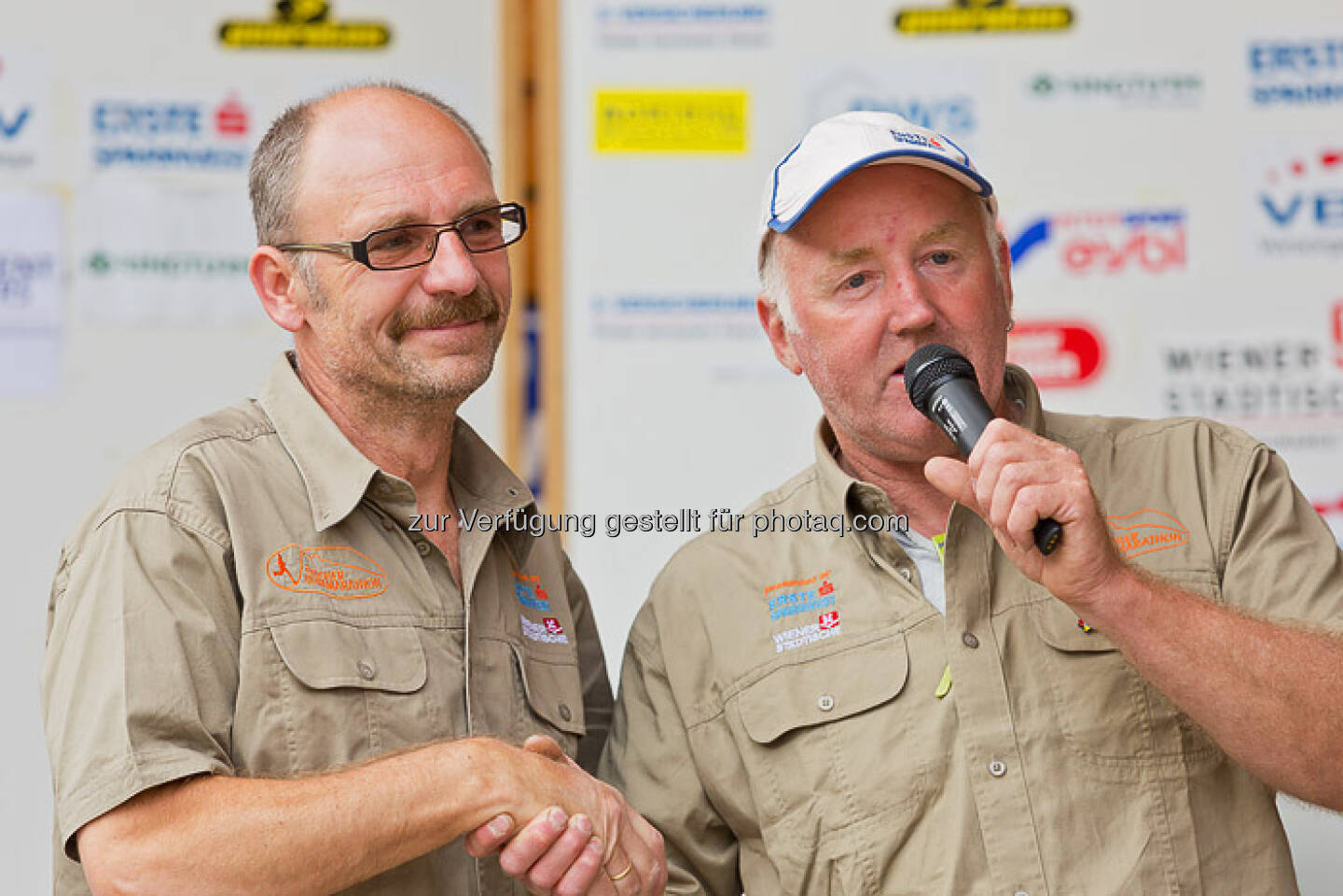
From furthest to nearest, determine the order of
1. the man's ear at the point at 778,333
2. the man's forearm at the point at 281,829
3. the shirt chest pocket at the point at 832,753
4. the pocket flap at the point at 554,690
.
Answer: the man's ear at the point at 778,333 → the pocket flap at the point at 554,690 → the shirt chest pocket at the point at 832,753 → the man's forearm at the point at 281,829

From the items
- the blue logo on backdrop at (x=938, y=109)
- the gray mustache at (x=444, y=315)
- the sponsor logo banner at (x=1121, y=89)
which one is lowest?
the gray mustache at (x=444, y=315)

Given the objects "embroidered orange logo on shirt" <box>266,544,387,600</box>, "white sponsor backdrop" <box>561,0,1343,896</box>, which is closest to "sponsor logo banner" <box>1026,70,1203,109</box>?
"white sponsor backdrop" <box>561,0,1343,896</box>

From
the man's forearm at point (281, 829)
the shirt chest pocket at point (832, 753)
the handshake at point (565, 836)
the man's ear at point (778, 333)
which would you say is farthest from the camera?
the man's ear at point (778, 333)

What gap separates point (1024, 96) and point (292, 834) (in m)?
2.46

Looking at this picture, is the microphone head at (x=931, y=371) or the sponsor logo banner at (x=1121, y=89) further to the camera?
the sponsor logo banner at (x=1121, y=89)

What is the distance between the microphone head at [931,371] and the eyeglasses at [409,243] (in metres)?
0.62

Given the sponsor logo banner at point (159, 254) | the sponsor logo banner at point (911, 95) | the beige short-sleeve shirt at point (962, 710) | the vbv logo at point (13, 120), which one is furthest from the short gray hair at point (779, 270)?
the vbv logo at point (13, 120)

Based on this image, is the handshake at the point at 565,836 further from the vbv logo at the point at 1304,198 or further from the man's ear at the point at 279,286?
the vbv logo at the point at 1304,198

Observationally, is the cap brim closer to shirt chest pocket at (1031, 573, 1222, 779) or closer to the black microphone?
the black microphone

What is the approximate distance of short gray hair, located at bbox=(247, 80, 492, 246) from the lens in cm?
207

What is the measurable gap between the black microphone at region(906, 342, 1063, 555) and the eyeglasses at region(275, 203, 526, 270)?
618 millimetres

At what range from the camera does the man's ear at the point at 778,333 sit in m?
2.25

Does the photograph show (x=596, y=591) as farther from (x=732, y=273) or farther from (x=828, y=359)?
(x=828, y=359)

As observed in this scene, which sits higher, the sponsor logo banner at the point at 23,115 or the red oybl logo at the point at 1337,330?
the sponsor logo banner at the point at 23,115
